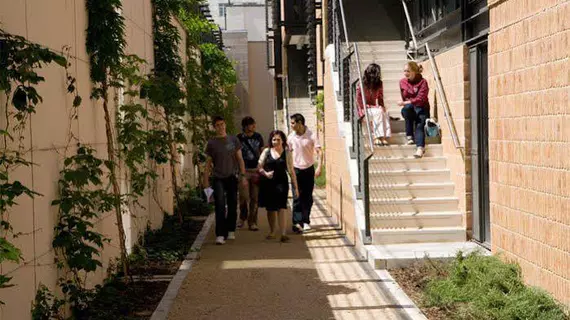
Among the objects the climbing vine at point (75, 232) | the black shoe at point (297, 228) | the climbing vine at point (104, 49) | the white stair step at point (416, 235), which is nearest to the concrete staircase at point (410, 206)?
the white stair step at point (416, 235)

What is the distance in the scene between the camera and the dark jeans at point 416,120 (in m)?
13.1

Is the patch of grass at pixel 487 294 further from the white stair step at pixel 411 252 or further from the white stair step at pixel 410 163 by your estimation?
the white stair step at pixel 410 163

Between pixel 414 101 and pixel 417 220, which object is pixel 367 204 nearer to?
pixel 417 220

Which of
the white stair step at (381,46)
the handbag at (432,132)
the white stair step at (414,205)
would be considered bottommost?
the white stair step at (414,205)

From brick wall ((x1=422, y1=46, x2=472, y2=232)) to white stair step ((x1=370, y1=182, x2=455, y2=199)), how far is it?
16 cm

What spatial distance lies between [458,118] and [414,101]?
4.24 feet

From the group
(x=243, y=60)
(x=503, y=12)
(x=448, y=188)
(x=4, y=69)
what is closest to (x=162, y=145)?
(x=448, y=188)

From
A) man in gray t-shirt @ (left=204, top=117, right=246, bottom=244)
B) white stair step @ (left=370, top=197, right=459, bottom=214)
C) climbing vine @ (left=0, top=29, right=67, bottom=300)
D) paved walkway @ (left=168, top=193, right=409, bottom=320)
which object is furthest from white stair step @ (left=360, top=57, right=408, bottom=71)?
climbing vine @ (left=0, top=29, right=67, bottom=300)

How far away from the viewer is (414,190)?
1245 centimetres

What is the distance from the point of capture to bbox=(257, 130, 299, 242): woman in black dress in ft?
44.4

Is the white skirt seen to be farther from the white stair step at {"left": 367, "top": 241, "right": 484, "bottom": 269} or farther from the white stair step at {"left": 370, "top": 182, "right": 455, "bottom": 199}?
the white stair step at {"left": 367, "top": 241, "right": 484, "bottom": 269}

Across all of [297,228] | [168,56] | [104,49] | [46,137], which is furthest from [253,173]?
[46,137]

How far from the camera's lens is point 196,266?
36.8 feet

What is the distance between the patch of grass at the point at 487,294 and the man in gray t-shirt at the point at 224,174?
4686mm
